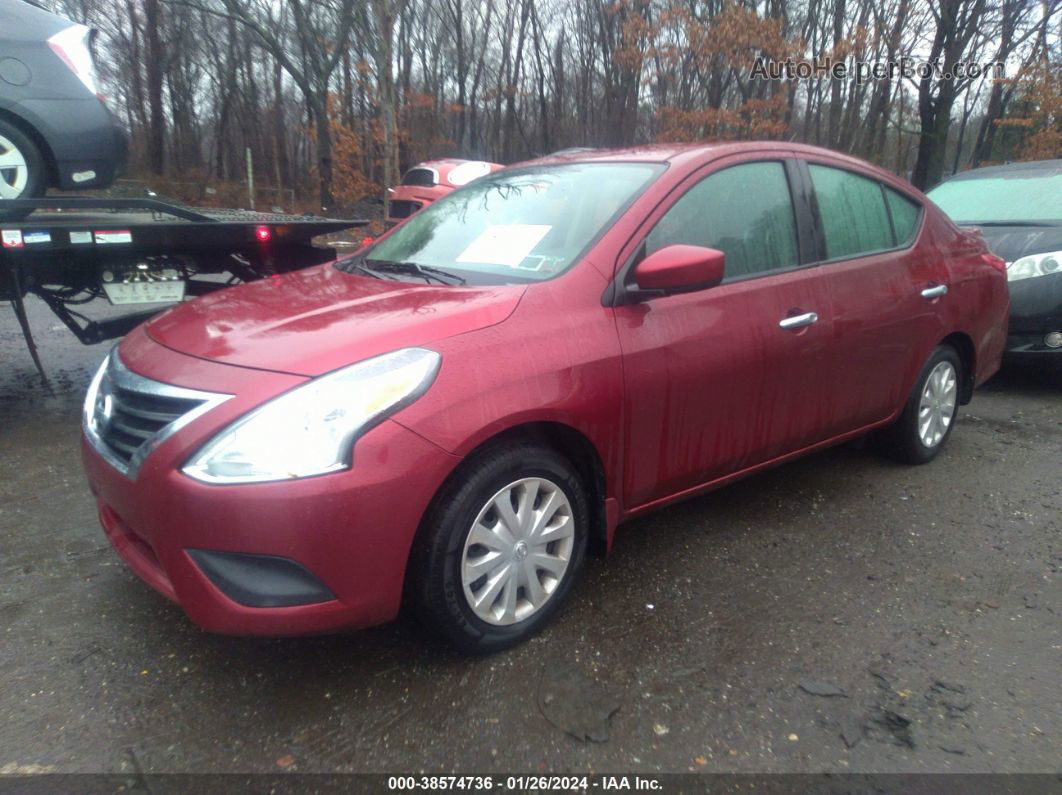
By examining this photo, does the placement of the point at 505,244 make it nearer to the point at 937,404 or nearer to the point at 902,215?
the point at 902,215

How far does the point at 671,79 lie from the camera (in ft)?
77.3

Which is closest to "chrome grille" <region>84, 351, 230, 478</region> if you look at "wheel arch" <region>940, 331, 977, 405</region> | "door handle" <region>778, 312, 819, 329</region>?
"door handle" <region>778, 312, 819, 329</region>

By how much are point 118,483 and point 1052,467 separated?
4485 millimetres

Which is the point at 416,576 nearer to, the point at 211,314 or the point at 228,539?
the point at 228,539

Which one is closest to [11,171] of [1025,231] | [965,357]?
[965,357]

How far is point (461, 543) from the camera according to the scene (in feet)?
7.58

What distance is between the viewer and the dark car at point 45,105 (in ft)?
14.9

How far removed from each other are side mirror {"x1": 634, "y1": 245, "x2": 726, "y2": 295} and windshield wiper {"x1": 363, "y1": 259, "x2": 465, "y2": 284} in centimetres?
66

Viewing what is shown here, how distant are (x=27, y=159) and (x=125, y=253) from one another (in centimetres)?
83

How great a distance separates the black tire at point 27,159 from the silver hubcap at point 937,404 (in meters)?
5.17

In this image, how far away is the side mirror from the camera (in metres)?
2.62

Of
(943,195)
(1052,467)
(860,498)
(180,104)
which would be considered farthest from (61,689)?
(180,104)

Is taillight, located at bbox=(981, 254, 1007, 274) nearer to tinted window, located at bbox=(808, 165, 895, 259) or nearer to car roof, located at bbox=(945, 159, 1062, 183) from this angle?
tinted window, located at bbox=(808, 165, 895, 259)

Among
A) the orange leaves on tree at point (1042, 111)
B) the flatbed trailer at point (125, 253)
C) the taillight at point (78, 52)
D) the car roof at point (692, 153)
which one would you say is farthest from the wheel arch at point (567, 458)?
the orange leaves on tree at point (1042, 111)
